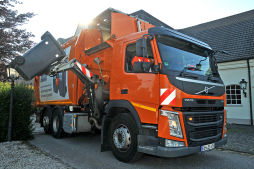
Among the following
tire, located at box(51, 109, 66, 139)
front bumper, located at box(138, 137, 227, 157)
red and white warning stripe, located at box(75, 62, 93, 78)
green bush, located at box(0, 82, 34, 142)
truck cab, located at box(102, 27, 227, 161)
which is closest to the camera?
front bumper, located at box(138, 137, 227, 157)

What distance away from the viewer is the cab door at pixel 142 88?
381cm

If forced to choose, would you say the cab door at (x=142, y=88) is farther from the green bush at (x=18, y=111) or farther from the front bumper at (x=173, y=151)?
the green bush at (x=18, y=111)

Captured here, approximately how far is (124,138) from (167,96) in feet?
4.42

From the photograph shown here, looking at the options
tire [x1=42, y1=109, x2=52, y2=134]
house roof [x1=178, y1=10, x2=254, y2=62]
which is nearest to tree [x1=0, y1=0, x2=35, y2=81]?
Answer: tire [x1=42, y1=109, x2=52, y2=134]

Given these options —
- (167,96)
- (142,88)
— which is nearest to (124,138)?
(142,88)

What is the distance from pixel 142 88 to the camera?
4.05 metres

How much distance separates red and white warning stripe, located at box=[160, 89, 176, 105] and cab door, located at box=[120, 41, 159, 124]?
0.11 meters

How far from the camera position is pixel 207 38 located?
15.9m

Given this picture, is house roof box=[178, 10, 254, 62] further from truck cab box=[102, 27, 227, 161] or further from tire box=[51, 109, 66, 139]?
tire box=[51, 109, 66, 139]

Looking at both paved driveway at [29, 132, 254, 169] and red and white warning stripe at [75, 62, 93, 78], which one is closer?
paved driveway at [29, 132, 254, 169]

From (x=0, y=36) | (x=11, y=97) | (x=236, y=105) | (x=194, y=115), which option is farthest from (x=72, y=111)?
(x=236, y=105)

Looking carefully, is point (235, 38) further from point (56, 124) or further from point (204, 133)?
point (56, 124)

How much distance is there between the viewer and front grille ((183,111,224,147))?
142 inches

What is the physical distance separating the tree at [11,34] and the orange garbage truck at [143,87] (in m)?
5.81
